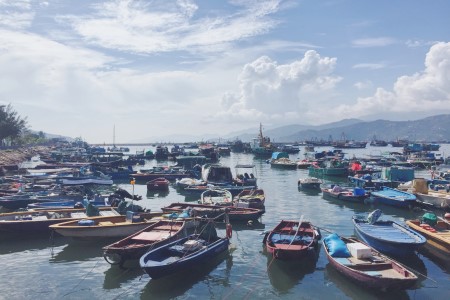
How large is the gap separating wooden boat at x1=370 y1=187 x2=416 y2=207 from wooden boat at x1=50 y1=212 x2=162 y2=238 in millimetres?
22370

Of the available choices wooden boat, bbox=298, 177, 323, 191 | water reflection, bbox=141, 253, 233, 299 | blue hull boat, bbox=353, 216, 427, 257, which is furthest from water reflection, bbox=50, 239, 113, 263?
wooden boat, bbox=298, 177, 323, 191

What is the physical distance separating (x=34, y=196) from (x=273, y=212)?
2166 centimetres

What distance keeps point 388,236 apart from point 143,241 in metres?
13.1

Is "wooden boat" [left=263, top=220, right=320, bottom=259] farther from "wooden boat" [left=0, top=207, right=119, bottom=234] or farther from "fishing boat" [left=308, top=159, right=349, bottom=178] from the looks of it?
"fishing boat" [left=308, top=159, right=349, bottom=178]

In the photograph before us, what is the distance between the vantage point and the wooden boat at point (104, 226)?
22406 millimetres

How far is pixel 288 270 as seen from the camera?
19.4m

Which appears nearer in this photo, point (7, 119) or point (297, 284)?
point (297, 284)

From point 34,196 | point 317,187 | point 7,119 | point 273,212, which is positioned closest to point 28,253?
point 34,196

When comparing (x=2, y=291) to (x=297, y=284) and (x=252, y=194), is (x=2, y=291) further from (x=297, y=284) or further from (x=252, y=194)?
(x=252, y=194)

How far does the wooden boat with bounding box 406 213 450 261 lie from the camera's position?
66.4 ft

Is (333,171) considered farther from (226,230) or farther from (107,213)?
(226,230)

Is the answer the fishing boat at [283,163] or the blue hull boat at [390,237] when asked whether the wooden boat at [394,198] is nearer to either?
the blue hull boat at [390,237]

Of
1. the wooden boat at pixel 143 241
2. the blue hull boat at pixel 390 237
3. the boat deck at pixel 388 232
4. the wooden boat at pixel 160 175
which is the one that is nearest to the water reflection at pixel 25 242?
the wooden boat at pixel 143 241

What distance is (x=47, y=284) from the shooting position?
58.9 ft
